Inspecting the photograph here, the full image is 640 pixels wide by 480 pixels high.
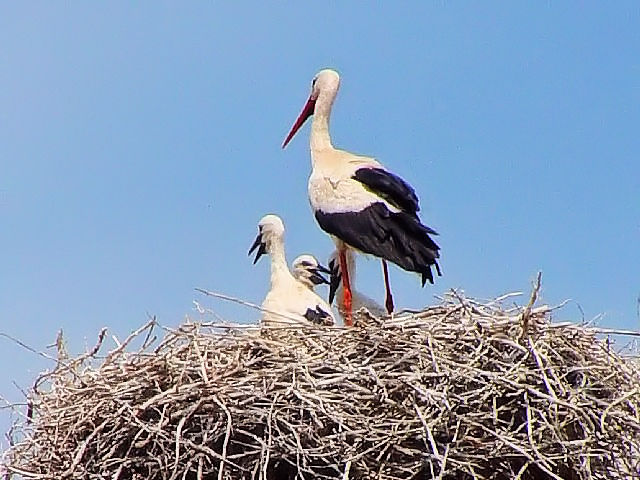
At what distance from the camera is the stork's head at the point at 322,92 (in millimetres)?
5047

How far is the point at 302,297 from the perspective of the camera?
4.50 m

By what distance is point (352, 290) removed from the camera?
15.8 feet

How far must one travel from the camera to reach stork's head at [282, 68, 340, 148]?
16.6 feet

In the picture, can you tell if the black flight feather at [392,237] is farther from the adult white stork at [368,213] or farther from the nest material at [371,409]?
the nest material at [371,409]

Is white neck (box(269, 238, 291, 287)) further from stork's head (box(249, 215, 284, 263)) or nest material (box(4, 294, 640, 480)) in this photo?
nest material (box(4, 294, 640, 480))

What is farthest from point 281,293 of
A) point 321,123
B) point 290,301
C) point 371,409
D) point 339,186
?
point 371,409

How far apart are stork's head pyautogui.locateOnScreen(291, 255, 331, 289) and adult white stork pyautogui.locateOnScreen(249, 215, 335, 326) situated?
8cm

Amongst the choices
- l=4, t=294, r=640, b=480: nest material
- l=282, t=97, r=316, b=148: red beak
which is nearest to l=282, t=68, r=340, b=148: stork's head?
l=282, t=97, r=316, b=148: red beak

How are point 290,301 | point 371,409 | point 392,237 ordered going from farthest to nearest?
point 290,301 → point 392,237 → point 371,409

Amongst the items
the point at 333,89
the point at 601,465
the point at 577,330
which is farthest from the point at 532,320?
the point at 333,89

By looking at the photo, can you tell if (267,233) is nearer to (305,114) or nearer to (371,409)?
(305,114)

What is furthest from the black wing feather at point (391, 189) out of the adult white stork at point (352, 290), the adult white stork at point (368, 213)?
the adult white stork at point (352, 290)

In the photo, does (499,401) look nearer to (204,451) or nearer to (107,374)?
(204,451)

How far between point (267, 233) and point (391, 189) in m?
0.75
